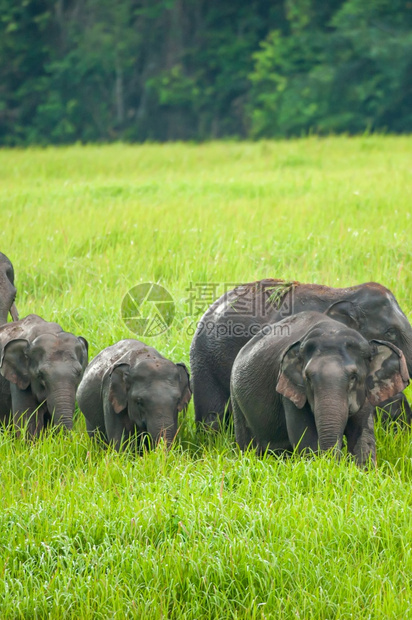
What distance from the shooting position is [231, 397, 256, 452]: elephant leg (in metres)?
5.04

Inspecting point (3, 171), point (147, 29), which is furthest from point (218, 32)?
point (3, 171)

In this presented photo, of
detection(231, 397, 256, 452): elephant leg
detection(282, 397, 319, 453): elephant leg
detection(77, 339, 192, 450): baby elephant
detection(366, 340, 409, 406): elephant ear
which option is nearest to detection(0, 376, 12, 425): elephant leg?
detection(77, 339, 192, 450): baby elephant

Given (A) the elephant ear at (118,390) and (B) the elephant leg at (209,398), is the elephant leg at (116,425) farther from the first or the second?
(B) the elephant leg at (209,398)

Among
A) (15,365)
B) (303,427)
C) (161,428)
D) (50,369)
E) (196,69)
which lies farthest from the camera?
(196,69)

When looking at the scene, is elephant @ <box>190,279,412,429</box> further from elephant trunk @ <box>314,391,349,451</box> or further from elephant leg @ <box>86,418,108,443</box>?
elephant trunk @ <box>314,391,349,451</box>

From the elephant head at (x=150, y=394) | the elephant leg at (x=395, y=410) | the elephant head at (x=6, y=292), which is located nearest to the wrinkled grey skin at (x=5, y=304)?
the elephant head at (x=6, y=292)

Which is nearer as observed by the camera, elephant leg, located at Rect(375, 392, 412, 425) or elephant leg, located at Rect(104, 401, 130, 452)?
elephant leg, located at Rect(104, 401, 130, 452)

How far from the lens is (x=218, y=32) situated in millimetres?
32125

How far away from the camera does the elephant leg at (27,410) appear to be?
5.43 meters

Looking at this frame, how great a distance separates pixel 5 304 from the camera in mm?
6320

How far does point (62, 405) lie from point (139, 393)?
0.65 m

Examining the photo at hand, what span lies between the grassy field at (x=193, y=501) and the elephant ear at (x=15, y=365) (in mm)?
390

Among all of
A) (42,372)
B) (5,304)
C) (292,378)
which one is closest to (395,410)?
(292,378)

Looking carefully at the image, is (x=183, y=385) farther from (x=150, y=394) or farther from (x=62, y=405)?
(x=62, y=405)
